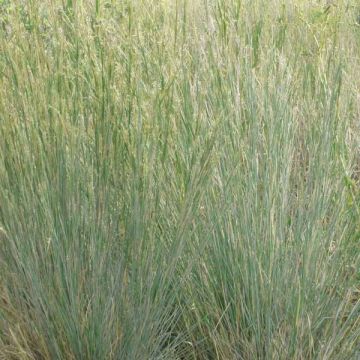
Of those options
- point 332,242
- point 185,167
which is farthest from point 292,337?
point 185,167

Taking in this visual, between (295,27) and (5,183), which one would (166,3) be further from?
(5,183)

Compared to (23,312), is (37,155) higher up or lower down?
higher up

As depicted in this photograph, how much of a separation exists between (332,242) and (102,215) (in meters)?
0.80

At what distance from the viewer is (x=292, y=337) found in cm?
234

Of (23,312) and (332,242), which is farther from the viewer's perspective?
(332,242)

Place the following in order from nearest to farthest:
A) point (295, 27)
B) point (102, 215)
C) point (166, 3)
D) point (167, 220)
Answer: point (102, 215), point (167, 220), point (166, 3), point (295, 27)

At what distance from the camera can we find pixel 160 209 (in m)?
2.48

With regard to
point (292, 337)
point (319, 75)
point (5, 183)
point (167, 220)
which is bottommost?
point (292, 337)

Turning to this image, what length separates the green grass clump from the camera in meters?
2.28

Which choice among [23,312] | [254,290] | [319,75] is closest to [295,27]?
[319,75]

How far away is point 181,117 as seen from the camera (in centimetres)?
260

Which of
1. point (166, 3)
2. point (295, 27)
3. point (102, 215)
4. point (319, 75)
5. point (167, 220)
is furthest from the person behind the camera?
point (295, 27)

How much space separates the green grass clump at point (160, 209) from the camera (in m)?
2.28

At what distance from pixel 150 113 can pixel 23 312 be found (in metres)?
0.72
